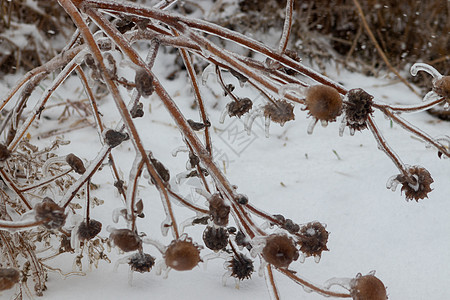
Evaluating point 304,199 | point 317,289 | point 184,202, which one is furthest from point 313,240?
point 304,199

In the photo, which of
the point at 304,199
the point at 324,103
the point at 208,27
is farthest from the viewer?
the point at 304,199

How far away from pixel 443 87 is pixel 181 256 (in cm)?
44

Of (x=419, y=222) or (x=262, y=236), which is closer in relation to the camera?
(x=262, y=236)

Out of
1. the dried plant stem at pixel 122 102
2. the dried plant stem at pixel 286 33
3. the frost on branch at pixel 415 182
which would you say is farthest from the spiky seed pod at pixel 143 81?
the frost on branch at pixel 415 182

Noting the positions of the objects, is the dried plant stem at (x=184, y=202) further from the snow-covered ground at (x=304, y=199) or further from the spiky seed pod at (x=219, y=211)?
the snow-covered ground at (x=304, y=199)

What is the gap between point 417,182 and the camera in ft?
2.50

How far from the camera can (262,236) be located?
0.68 metres

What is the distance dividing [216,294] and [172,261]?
1.42 ft

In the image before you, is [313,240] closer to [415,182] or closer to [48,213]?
[415,182]

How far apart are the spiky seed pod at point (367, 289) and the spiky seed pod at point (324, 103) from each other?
21 cm

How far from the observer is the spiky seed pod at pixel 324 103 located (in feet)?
1.98

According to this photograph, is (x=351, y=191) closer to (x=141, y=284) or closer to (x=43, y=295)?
(x=141, y=284)

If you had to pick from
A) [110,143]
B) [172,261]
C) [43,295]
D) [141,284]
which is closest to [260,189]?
[141,284]

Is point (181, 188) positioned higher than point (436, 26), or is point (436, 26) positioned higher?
point (436, 26)
